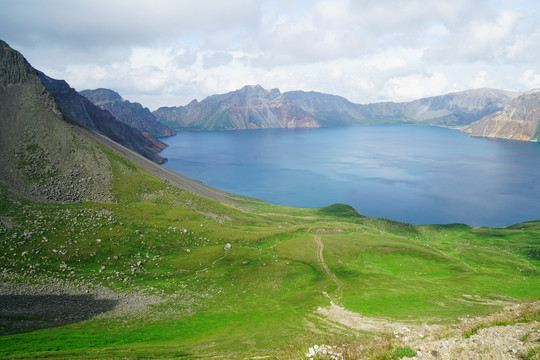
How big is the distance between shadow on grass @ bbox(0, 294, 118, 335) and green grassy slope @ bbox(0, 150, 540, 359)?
5.84ft

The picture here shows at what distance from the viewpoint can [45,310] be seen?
3772cm

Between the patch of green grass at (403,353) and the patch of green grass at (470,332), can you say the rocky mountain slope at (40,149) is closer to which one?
the patch of green grass at (403,353)

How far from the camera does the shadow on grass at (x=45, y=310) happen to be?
3366cm

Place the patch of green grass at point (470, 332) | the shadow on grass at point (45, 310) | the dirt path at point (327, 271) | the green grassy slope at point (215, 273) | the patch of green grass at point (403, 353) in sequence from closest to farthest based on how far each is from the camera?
the patch of green grass at point (403, 353)
the patch of green grass at point (470, 332)
the green grassy slope at point (215, 273)
the shadow on grass at point (45, 310)
the dirt path at point (327, 271)

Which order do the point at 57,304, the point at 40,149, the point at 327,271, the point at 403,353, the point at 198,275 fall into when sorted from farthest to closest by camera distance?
the point at 40,149 < the point at 327,271 < the point at 198,275 < the point at 57,304 < the point at 403,353

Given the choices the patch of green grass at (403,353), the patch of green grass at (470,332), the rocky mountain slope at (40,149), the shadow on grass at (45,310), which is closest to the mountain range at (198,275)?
the patch of green grass at (403,353)

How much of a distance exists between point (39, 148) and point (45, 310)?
2469 inches

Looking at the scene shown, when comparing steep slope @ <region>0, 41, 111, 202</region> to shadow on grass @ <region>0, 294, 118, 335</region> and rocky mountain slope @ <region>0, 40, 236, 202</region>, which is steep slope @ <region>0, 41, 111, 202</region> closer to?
rocky mountain slope @ <region>0, 40, 236, 202</region>

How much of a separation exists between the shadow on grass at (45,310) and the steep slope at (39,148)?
132ft

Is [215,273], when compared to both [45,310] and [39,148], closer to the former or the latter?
[45,310]

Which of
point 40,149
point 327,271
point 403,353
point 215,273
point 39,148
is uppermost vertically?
point 39,148

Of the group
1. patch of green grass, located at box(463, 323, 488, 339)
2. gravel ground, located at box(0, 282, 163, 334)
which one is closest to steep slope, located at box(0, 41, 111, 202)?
gravel ground, located at box(0, 282, 163, 334)

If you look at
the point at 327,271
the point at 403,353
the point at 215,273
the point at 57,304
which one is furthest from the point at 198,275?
the point at 403,353

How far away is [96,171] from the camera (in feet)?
279
